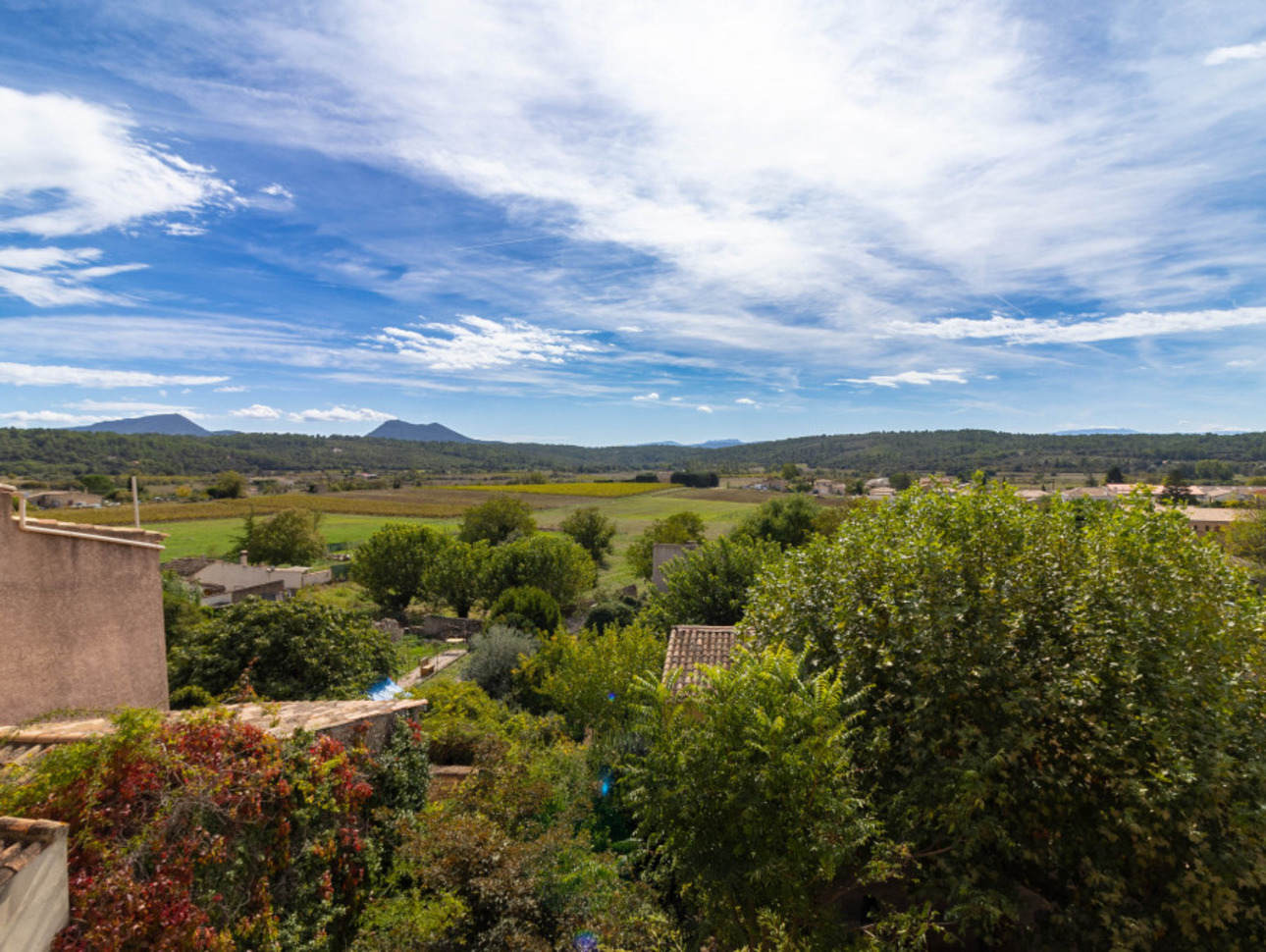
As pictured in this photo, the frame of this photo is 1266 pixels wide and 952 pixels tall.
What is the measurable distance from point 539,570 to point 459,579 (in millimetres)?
6540

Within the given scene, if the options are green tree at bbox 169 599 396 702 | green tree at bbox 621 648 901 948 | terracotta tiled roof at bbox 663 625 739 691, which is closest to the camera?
green tree at bbox 621 648 901 948

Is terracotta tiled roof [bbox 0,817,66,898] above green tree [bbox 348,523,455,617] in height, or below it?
above

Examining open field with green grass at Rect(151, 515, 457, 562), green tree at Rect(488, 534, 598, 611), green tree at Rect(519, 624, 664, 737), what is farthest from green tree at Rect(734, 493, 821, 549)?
open field with green grass at Rect(151, 515, 457, 562)

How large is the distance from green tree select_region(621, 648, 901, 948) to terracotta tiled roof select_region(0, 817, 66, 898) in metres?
6.52

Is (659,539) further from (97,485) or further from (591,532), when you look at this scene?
(97,485)

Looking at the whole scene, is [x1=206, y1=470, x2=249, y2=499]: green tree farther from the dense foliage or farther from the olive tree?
the dense foliage

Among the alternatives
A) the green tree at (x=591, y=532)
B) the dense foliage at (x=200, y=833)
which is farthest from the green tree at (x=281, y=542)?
the dense foliage at (x=200, y=833)

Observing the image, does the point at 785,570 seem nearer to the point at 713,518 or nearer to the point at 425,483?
the point at 713,518

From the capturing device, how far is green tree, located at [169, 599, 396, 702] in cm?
1692

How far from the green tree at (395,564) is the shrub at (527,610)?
42.2ft

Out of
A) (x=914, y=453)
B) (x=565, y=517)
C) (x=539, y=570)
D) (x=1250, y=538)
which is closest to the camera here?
(x=1250, y=538)

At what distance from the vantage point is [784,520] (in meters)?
50.0

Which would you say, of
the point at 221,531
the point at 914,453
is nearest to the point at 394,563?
the point at 221,531

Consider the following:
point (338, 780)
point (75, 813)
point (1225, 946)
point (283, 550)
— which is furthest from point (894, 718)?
point (283, 550)
